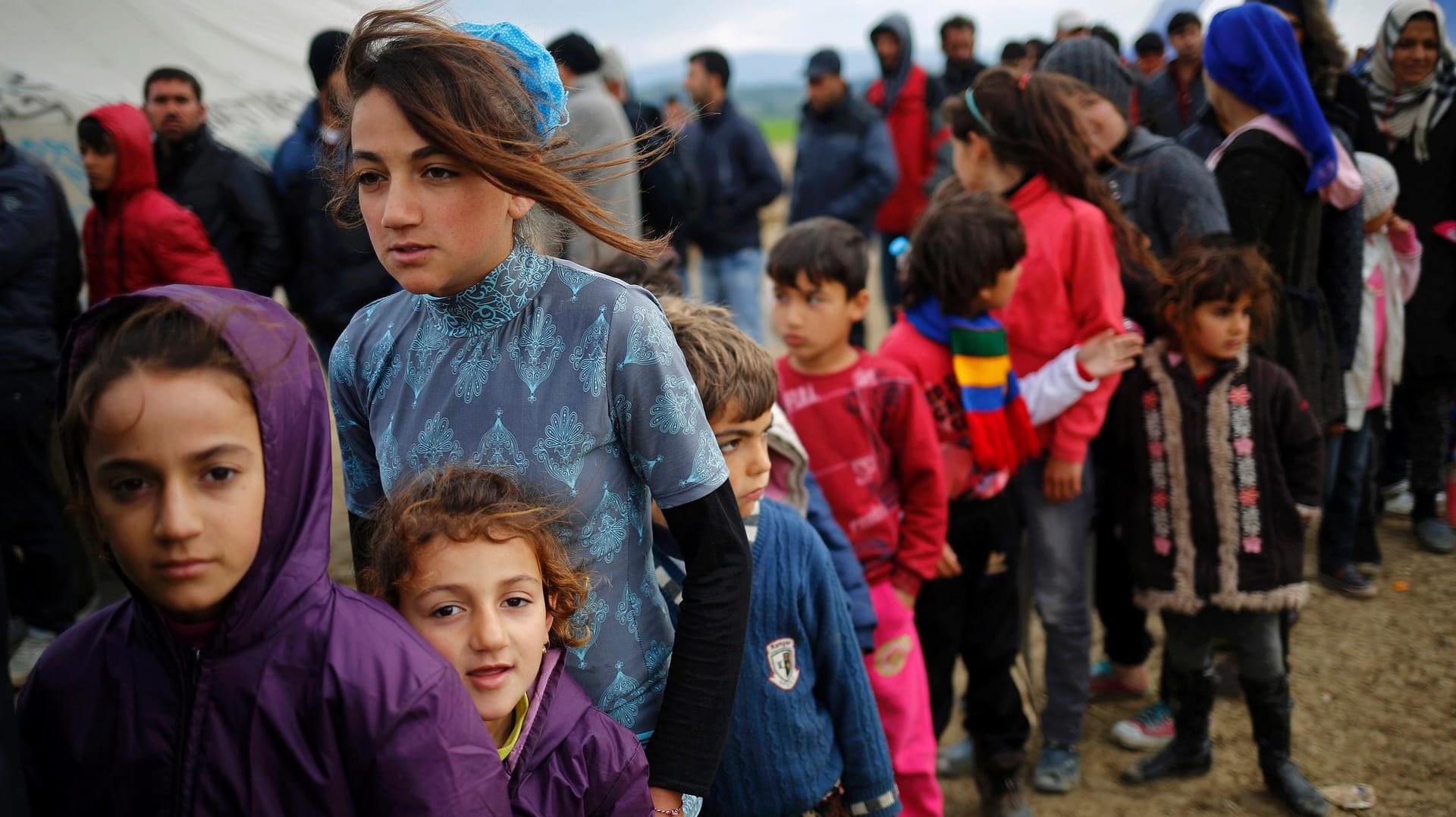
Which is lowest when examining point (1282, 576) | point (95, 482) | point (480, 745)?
point (1282, 576)

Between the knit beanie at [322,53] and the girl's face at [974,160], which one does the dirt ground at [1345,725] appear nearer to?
the girl's face at [974,160]

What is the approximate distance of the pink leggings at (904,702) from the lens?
8.16 feet

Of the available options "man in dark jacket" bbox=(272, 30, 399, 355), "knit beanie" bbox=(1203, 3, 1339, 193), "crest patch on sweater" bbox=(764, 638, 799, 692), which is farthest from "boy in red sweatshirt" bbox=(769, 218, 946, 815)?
"man in dark jacket" bbox=(272, 30, 399, 355)

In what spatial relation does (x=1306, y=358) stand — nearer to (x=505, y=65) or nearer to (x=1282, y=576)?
(x=1282, y=576)

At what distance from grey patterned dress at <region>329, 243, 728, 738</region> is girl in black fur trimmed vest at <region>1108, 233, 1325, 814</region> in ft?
6.83

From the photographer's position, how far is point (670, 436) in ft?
4.83

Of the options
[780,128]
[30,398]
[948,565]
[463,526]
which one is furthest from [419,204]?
[780,128]

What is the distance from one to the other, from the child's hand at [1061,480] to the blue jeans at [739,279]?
4.12 m

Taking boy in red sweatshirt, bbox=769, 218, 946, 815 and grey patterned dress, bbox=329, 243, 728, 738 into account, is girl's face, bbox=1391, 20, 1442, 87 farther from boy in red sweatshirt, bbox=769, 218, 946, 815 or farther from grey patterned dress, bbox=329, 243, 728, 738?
Result: grey patterned dress, bbox=329, 243, 728, 738

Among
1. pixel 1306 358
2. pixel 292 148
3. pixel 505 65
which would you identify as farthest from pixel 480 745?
pixel 292 148

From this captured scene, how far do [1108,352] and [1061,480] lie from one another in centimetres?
40

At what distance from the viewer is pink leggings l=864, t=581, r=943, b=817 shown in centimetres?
249

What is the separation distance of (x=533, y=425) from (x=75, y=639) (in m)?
0.58

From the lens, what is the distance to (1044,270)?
126 inches
